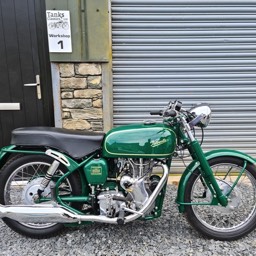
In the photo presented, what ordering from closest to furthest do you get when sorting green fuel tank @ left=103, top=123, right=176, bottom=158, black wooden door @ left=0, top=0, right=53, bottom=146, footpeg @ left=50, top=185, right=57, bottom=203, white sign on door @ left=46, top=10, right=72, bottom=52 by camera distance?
green fuel tank @ left=103, top=123, right=176, bottom=158 → footpeg @ left=50, top=185, right=57, bottom=203 → white sign on door @ left=46, top=10, right=72, bottom=52 → black wooden door @ left=0, top=0, right=53, bottom=146

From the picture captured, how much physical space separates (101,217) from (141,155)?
58cm

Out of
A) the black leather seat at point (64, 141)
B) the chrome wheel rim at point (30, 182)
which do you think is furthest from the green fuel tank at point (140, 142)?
the chrome wheel rim at point (30, 182)

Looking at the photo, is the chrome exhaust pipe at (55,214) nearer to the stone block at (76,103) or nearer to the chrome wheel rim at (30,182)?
the chrome wheel rim at (30,182)

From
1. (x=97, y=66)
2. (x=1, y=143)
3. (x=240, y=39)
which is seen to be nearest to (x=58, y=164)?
(x=97, y=66)

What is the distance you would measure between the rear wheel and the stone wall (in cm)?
104

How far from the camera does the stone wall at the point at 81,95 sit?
9.73 ft

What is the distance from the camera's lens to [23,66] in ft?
9.99

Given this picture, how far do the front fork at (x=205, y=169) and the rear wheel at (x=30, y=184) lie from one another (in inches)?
38.2

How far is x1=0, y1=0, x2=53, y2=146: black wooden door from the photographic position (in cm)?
291

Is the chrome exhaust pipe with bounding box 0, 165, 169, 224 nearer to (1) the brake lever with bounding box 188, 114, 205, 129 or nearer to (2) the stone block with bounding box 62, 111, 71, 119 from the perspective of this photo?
(1) the brake lever with bounding box 188, 114, 205, 129

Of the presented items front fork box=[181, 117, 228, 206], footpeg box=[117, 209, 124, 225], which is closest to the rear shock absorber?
footpeg box=[117, 209, 124, 225]

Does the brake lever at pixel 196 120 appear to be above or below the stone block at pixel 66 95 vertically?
below

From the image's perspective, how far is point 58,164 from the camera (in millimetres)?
2025

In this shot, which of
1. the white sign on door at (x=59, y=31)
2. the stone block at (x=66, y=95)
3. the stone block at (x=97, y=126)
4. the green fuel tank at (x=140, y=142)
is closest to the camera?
the green fuel tank at (x=140, y=142)
